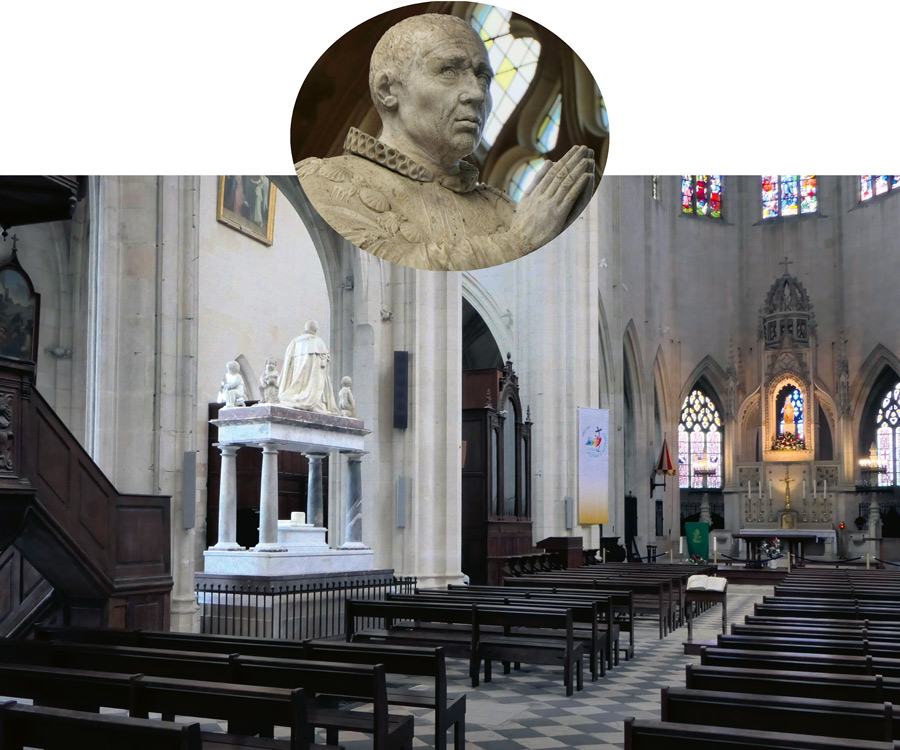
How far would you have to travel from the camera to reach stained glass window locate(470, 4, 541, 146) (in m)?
5.05

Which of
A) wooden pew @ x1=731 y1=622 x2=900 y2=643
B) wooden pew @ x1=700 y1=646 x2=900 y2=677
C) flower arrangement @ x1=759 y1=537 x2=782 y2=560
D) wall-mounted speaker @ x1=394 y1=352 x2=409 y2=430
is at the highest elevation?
wall-mounted speaker @ x1=394 y1=352 x2=409 y2=430

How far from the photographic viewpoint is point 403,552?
49.4 ft

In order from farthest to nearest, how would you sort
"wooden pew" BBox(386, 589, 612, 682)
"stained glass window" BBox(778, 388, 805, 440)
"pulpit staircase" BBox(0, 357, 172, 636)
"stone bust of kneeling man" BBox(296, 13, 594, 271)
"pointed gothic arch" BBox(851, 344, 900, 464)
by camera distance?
"stained glass window" BBox(778, 388, 805, 440) < "pointed gothic arch" BBox(851, 344, 900, 464) < "wooden pew" BBox(386, 589, 612, 682) < "pulpit staircase" BBox(0, 357, 172, 636) < "stone bust of kneeling man" BBox(296, 13, 594, 271)

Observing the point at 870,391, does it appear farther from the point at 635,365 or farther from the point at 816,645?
the point at 816,645

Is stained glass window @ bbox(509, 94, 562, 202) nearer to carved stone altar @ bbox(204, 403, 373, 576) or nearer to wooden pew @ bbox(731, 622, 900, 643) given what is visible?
wooden pew @ bbox(731, 622, 900, 643)

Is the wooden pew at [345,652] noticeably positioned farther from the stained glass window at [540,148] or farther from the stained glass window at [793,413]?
the stained glass window at [793,413]

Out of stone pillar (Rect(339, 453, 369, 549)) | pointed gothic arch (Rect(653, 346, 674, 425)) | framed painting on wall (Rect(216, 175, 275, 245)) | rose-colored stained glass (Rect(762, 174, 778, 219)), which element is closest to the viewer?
stone pillar (Rect(339, 453, 369, 549))

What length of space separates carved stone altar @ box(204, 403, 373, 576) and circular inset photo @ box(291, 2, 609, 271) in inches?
258

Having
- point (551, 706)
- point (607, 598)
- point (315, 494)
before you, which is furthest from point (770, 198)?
point (551, 706)

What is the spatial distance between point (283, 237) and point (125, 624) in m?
13.0

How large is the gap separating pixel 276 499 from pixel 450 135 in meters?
7.72

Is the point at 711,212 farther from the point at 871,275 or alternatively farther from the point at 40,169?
the point at 40,169

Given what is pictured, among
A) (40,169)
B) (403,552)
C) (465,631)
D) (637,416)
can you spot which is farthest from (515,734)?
(637,416)

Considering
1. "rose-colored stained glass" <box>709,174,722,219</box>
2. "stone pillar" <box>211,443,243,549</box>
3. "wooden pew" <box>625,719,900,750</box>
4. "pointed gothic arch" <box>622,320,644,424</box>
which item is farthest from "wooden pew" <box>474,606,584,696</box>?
"rose-colored stained glass" <box>709,174,722,219</box>
